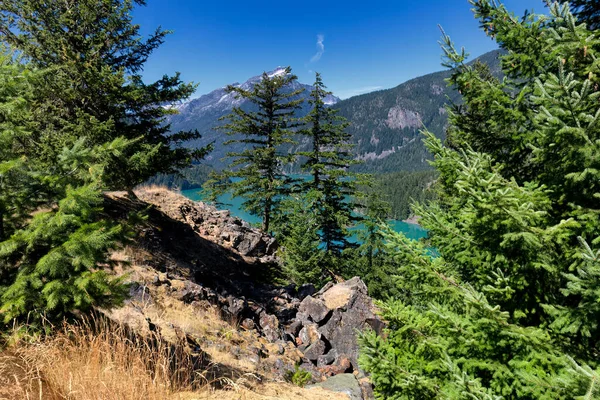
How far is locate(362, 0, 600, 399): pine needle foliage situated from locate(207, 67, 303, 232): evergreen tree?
633 inches

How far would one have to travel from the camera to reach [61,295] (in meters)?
4.04

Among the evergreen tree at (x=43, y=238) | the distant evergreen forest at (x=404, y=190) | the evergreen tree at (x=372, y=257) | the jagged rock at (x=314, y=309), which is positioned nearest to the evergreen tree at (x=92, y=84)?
the evergreen tree at (x=43, y=238)

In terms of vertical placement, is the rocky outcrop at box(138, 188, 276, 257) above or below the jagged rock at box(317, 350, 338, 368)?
above

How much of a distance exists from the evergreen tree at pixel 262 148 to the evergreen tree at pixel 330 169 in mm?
1507

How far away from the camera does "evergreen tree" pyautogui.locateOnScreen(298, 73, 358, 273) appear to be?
20250 millimetres

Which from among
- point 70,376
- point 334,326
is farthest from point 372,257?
point 70,376

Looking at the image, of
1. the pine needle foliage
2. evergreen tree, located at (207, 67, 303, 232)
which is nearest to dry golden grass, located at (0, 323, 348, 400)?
the pine needle foliage

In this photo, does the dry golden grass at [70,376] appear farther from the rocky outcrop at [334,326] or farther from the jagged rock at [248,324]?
the rocky outcrop at [334,326]

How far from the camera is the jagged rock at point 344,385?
767cm

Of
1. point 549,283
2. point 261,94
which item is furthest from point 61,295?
point 261,94

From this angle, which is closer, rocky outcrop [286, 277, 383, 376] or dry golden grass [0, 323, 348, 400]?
dry golden grass [0, 323, 348, 400]

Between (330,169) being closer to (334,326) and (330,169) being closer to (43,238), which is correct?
(334,326)

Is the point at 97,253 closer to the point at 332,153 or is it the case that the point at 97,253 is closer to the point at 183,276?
the point at 183,276

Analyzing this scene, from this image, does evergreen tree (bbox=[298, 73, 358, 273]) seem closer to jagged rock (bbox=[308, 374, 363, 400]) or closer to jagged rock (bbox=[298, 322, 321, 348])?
jagged rock (bbox=[298, 322, 321, 348])
